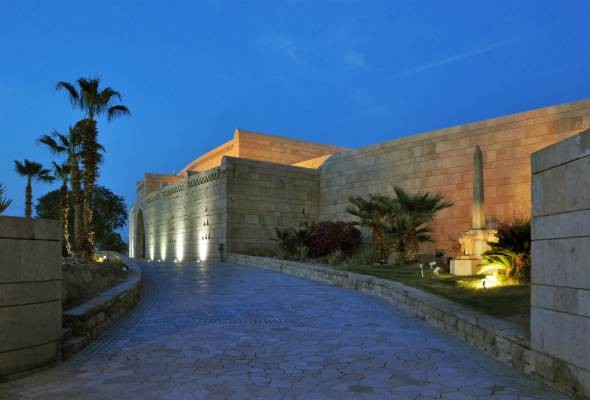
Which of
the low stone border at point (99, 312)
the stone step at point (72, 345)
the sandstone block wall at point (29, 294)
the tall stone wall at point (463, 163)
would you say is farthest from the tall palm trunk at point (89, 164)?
the tall stone wall at point (463, 163)

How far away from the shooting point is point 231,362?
526 centimetres

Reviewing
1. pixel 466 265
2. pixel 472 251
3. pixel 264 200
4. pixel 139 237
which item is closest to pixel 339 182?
pixel 264 200

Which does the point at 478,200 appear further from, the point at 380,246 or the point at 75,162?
the point at 75,162

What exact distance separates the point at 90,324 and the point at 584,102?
51.3 ft

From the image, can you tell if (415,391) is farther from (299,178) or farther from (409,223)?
(299,178)

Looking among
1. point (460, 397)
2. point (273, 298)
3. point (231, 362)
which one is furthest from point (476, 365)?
point (273, 298)

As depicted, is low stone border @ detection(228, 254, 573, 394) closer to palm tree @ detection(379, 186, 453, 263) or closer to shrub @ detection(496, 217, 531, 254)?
shrub @ detection(496, 217, 531, 254)

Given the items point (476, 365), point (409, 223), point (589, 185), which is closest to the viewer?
point (589, 185)

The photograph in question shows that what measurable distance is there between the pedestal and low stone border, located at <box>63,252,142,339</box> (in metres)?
7.42

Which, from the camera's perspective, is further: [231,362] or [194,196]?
[194,196]

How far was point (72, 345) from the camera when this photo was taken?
18.2ft

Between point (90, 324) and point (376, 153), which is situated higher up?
point (376, 153)

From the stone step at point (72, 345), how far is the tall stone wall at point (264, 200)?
15.5 meters

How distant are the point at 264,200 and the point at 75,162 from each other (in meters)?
9.08
